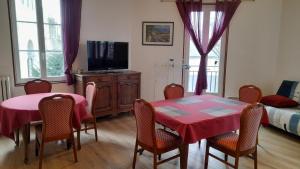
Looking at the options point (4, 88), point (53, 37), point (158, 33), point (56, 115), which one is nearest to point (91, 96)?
point (56, 115)

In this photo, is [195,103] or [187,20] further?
[187,20]

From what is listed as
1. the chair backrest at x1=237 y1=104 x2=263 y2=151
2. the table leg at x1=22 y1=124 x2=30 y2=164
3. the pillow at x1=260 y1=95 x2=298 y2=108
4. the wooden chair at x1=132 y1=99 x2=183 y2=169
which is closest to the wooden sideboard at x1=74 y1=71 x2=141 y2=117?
the table leg at x1=22 y1=124 x2=30 y2=164

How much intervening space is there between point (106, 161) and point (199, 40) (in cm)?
318

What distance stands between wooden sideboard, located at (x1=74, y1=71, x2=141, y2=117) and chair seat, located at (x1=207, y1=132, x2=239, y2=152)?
7.68 feet

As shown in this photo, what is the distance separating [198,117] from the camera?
7.63 ft

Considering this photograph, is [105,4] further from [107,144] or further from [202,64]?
[107,144]

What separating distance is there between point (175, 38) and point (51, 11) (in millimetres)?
2511

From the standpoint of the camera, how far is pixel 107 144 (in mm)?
3371

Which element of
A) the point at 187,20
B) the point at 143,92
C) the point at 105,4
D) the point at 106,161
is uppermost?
the point at 105,4

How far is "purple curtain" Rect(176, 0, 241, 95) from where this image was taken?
466 centimetres

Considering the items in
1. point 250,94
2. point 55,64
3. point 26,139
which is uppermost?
point 55,64

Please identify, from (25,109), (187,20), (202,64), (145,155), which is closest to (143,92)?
(202,64)

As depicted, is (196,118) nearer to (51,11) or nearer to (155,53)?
(155,53)

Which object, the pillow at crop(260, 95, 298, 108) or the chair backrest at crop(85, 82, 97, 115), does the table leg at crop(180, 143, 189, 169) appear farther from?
the pillow at crop(260, 95, 298, 108)
